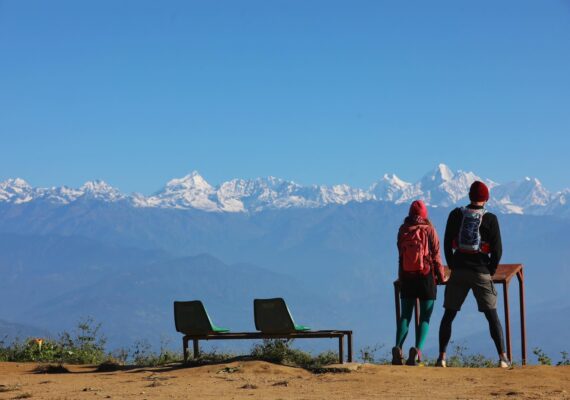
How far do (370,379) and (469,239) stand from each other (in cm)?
209

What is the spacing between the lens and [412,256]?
492 inches

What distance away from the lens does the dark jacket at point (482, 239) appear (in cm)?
1209

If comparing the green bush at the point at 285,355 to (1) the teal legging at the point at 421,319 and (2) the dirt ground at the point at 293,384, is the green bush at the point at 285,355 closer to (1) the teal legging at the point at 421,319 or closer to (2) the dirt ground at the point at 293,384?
(2) the dirt ground at the point at 293,384

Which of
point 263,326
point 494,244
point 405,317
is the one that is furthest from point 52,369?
point 494,244

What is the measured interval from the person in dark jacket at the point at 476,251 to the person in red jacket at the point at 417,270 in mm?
277

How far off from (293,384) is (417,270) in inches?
89.7

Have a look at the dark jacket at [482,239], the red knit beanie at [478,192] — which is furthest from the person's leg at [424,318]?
the red knit beanie at [478,192]

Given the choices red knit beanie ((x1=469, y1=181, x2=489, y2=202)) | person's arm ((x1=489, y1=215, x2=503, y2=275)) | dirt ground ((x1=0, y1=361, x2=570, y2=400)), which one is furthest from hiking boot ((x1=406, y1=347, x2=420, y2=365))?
red knit beanie ((x1=469, y1=181, x2=489, y2=202))

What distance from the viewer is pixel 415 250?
12.5 m

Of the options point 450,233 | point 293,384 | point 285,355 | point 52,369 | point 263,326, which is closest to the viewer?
point 293,384

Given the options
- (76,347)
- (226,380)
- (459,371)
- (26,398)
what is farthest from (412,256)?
(76,347)

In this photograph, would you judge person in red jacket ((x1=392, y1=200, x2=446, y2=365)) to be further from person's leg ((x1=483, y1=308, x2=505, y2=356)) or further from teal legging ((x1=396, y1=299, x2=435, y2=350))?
person's leg ((x1=483, y1=308, x2=505, y2=356))

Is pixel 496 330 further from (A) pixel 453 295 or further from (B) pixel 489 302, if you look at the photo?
(A) pixel 453 295

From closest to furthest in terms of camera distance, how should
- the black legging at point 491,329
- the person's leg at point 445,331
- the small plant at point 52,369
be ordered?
the black legging at point 491,329, the person's leg at point 445,331, the small plant at point 52,369
